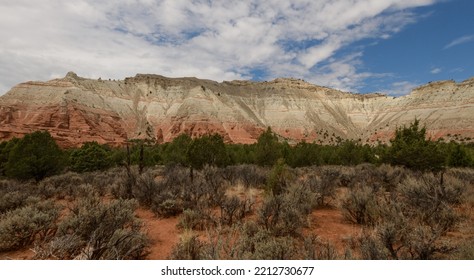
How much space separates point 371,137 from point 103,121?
3604 inches

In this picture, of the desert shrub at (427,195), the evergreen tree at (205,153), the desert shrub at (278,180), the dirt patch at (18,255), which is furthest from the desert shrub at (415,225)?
the evergreen tree at (205,153)

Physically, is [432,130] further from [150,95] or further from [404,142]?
[150,95]

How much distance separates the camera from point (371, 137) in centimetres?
9756

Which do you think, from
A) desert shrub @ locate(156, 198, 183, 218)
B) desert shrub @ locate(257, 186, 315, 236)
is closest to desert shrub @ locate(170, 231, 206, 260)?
desert shrub @ locate(257, 186, 315, 236)

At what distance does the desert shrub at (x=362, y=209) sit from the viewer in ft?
24.1

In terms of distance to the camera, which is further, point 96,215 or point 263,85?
point 263,85

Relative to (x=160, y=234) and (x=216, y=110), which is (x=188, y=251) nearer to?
(x=160, y=234)

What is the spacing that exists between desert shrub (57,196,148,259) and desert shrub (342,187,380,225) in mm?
5849

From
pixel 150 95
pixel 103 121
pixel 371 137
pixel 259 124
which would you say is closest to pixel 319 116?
pixel 371 137

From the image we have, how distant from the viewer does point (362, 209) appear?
7.75 metres

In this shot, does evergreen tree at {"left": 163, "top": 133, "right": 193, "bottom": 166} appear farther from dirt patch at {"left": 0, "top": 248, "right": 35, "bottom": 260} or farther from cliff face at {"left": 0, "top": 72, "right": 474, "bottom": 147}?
cliff face at {"left": 0, "top": 72, "right": 474, "bottom": 147}

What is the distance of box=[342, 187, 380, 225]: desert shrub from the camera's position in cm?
735

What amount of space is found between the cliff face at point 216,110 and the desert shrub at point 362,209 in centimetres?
7239

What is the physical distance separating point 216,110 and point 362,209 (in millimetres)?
85781
